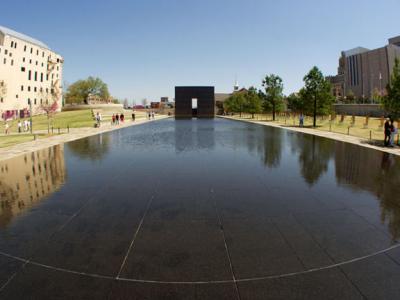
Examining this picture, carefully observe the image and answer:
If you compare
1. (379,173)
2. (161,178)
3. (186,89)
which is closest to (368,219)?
(379,173)

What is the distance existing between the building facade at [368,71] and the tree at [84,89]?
101m

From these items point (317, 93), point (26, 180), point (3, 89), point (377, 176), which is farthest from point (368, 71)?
point (26, 180)

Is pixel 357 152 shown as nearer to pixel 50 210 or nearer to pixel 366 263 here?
pixel 366 263

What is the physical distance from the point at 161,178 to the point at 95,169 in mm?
3466

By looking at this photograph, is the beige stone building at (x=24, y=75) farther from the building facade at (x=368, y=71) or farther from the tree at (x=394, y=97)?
the building facade at (x=368, y=71)

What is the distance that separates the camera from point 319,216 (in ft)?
22.0

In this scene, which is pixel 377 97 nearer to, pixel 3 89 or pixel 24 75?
pixel 3 89

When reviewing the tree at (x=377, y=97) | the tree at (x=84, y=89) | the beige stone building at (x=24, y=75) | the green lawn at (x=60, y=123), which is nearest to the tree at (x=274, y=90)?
the tree at (x=377, y=97)

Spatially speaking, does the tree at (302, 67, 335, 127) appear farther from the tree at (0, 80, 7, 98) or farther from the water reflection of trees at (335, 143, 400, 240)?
the tree at (0, 80, 7, 98)

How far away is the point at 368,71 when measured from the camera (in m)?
146

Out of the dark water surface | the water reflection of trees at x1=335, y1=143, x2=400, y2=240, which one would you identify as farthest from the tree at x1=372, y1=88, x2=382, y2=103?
the dark water surface

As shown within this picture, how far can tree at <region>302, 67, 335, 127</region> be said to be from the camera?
3784cm

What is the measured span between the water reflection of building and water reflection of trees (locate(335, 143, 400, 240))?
8.67m

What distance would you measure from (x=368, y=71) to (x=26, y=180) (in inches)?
6611
